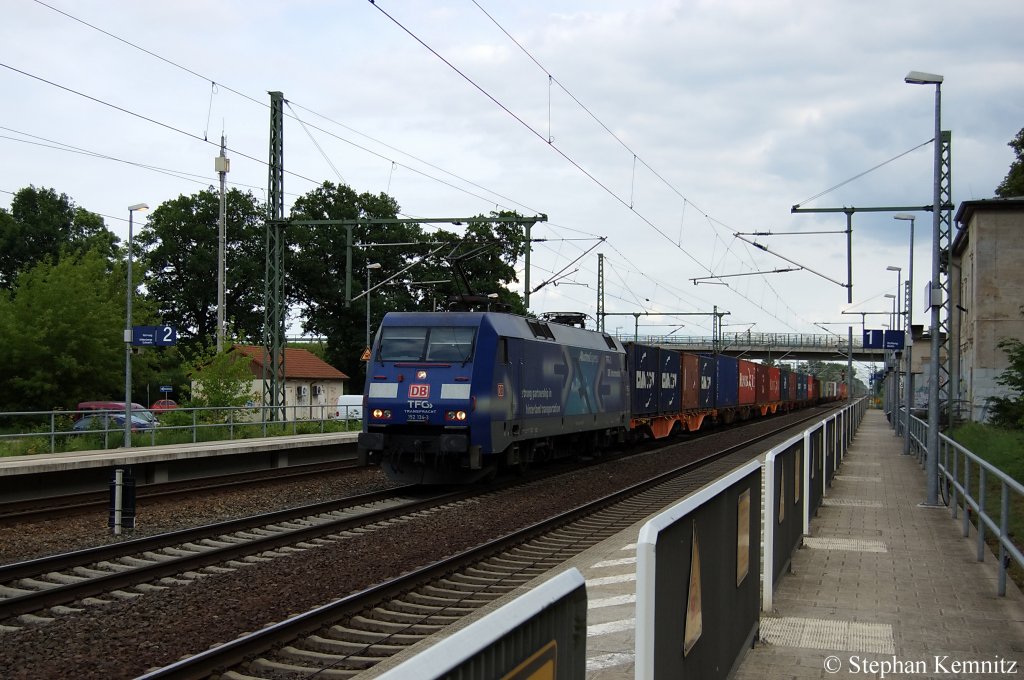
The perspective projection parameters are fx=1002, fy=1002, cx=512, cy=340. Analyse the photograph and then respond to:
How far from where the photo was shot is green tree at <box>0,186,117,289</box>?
210 feet

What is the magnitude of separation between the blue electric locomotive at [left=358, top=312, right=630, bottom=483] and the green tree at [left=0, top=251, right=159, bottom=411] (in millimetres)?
26534

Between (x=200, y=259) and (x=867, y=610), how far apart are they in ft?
195

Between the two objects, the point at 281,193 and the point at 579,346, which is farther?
the point at 281,193

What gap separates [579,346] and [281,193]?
10.00 m

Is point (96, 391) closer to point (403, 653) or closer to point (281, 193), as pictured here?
point (281, 193)

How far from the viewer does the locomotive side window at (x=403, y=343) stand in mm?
17297

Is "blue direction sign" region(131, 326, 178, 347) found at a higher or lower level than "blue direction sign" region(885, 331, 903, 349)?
lower

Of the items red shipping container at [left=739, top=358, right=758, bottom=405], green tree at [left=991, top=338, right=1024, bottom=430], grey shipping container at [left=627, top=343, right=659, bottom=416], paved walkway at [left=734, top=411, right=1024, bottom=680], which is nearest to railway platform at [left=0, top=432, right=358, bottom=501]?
grey shipping container at [left=627, top=343, right=659, bottom=416]

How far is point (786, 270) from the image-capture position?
33281 mm

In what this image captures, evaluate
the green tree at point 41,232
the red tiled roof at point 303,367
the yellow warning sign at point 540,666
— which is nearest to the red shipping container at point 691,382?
the red tiled roof at point 303,367

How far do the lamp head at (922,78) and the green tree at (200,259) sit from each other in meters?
51.2

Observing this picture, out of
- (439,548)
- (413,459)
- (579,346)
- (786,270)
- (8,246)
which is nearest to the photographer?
(439,548)

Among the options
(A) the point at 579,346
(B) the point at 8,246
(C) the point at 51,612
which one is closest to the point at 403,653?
(C) the point at 51,612

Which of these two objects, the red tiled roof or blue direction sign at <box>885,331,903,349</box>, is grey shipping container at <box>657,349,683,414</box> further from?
the red tiled roof
